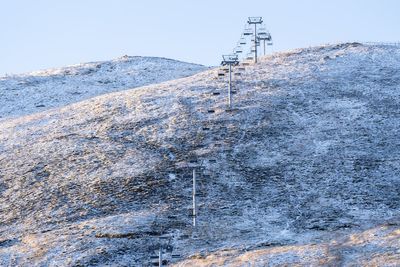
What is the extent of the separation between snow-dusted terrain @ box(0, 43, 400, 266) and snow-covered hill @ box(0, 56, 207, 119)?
298 inches

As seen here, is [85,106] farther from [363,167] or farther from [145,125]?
[363,167]

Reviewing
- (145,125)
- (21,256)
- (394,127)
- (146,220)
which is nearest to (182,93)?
(145,125)

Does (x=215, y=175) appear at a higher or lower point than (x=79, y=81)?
lower

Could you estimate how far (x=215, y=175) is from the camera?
4403cm

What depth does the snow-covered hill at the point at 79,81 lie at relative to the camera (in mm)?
72000

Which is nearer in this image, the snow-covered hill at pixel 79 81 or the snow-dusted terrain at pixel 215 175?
the snow-dusted terrain at pixel 215 175

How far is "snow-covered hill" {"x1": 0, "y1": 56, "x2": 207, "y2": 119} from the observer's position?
72.0 metres

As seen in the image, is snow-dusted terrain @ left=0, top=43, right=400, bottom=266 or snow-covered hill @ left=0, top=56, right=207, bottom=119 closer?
snow-dusted terrain @ left=0, top=43, right=400, bottom=266

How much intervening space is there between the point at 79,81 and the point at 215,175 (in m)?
40.6

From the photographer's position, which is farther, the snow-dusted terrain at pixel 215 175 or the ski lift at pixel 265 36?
the ski lift at pixel 265 36

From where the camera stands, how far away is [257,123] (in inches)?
2060

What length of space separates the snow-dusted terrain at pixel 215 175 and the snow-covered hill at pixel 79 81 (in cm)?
757

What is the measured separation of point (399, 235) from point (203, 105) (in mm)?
26635

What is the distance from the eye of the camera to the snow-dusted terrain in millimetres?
34781
